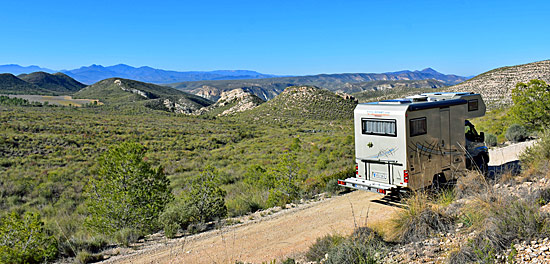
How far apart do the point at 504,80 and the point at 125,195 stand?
64.2 meters

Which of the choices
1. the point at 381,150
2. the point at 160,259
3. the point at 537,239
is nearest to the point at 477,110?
the point at 381,150

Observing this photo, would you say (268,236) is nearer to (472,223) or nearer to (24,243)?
(472,223)

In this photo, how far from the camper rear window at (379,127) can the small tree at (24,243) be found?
7.98 metres

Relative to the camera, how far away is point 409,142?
29.3 ft

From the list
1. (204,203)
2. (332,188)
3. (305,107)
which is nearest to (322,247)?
(204,203)

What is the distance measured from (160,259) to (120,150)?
4173 millimetres

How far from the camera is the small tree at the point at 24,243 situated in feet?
23.4

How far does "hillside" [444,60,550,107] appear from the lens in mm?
51906

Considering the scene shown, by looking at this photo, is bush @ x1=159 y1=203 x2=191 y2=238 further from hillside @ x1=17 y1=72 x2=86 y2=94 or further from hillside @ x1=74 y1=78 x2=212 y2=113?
hillside @ x1=17 y1=72 x2=86 y2=94

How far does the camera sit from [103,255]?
7.90m

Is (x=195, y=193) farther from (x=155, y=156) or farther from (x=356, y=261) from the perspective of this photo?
(x=155, y=156)

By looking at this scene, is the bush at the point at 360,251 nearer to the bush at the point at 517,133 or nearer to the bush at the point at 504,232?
the bush at the point at 504,232

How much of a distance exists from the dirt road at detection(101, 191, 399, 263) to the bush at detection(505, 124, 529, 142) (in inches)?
525

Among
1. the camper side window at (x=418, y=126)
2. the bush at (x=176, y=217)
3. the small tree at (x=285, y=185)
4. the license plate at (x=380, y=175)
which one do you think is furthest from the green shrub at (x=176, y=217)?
the camper side window at (x=418, y=126)
